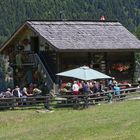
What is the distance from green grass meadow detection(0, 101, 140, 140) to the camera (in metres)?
19.7

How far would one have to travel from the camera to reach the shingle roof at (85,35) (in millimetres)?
37938

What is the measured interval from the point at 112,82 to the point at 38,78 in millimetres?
5496

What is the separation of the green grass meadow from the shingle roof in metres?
7.53

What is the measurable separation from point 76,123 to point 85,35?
16.9 meters

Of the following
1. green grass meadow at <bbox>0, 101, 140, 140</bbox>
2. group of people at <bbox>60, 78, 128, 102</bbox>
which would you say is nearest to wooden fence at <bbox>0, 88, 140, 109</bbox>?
group of people at <bbox>60, 78, 128, 102</bbox>

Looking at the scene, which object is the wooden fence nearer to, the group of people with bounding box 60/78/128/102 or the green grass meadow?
the group of people with bounding box 60/78/128/102

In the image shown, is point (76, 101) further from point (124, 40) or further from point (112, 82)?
point (124, 40)

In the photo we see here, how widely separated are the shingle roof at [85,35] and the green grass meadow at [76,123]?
7.53m

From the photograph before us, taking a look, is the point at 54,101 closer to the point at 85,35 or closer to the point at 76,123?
the point at 76,123

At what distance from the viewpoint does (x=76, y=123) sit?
23.5 meters

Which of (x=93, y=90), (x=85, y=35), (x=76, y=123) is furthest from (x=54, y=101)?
(x=85, y=35)

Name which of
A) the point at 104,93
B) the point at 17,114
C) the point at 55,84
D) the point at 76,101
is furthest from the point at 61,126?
the point at 55,84

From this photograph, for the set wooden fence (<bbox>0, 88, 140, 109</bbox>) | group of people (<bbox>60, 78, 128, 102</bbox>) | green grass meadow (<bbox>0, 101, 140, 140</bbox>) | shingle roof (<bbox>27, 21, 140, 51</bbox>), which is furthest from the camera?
shingle roof (<bbox>27, 21, 140, 51</bbox>)

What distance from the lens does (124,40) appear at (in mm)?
41062
